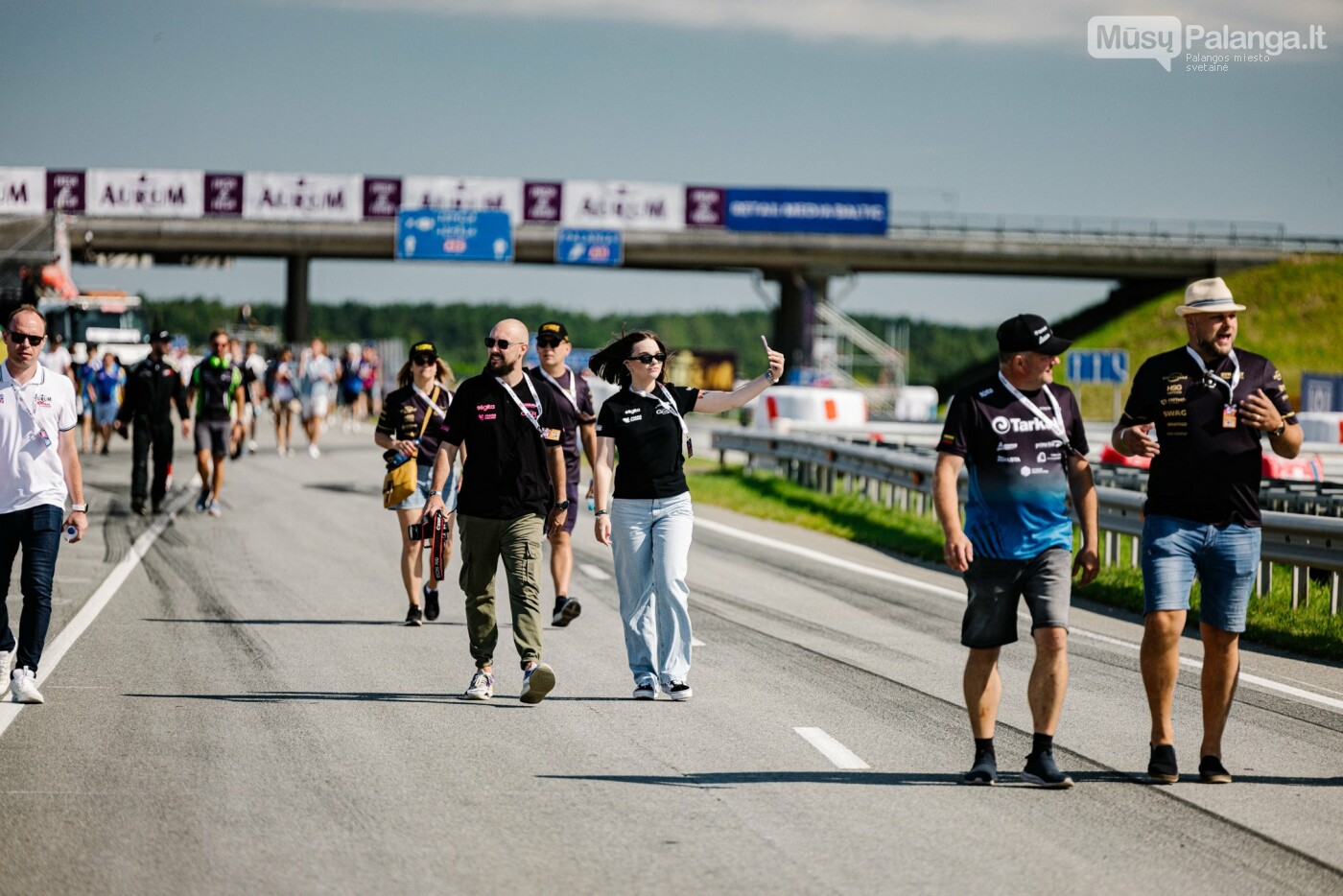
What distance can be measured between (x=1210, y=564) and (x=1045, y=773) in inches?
45.6

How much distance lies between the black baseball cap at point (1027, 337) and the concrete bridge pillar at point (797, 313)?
205 ft

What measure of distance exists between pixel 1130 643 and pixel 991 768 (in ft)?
15.4

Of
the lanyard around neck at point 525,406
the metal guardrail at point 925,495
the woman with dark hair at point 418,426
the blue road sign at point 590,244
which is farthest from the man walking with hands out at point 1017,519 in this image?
the blue road sign at point 590,244

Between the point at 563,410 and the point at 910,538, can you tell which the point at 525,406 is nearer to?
the point at 563,410

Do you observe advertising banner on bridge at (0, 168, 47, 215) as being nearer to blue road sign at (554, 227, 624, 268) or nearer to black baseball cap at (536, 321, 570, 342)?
blue road sign at (554, 227, 624, 268)

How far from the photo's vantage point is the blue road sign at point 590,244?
66.5 meters

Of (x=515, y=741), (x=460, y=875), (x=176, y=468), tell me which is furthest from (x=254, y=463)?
(x=460, y=875)

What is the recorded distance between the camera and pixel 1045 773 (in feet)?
23.2

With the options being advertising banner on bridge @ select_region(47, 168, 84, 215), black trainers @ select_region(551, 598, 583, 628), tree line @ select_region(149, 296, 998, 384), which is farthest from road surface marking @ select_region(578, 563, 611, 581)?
tree line @ select_region(149, 296, 998, 384)

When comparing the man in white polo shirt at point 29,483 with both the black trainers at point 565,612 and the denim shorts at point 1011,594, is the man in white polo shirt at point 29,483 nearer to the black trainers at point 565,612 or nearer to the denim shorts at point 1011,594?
the black trainers at point 565,612

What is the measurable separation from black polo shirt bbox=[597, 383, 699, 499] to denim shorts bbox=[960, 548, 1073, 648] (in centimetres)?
250

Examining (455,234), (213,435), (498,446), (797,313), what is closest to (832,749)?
(498,446)

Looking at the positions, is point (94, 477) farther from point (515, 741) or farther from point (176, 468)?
point (515, 741)

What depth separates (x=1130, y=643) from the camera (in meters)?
11.5
